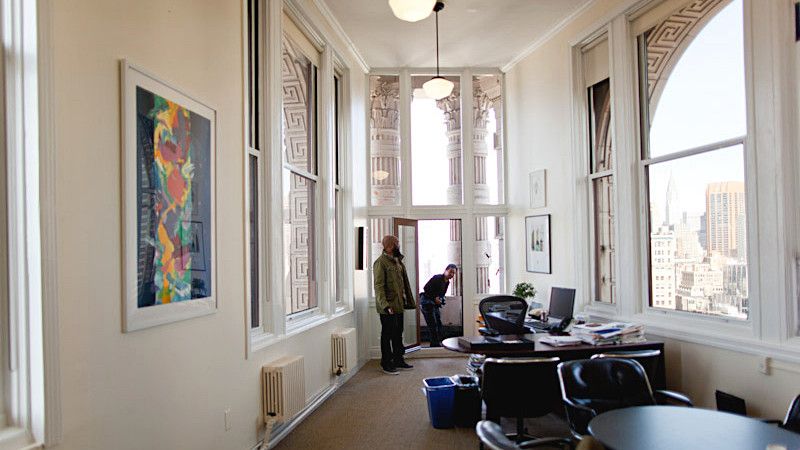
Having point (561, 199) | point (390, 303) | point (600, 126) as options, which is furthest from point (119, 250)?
point (561, 199)

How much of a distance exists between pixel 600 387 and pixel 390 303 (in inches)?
151

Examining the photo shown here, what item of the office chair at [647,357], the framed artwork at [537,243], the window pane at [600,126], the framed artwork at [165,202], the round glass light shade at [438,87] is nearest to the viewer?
the framed artwork at [165,202]

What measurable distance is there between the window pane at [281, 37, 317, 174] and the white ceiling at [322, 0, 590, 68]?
2.43ft

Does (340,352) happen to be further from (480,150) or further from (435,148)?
(480,150)

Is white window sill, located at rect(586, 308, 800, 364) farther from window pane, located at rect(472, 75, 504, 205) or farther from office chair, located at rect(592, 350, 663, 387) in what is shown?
window pane, located at rect(472, 75, 504, 205)

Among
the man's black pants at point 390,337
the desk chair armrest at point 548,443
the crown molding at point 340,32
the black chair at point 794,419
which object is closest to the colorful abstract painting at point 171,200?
the desk chair armrest at point 548,443

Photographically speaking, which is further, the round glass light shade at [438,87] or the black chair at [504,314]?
the round glass light shade at [438,87]

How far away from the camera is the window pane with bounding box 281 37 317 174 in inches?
212

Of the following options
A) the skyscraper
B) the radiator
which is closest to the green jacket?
the radiator

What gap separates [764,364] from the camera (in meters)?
3.78

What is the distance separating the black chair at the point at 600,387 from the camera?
322 centimetres

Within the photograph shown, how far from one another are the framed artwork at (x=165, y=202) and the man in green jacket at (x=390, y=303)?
11.9ft

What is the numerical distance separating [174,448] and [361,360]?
4.46 metres

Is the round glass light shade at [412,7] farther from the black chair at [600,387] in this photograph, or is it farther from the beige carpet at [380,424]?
the beige carpet at [380,424]
